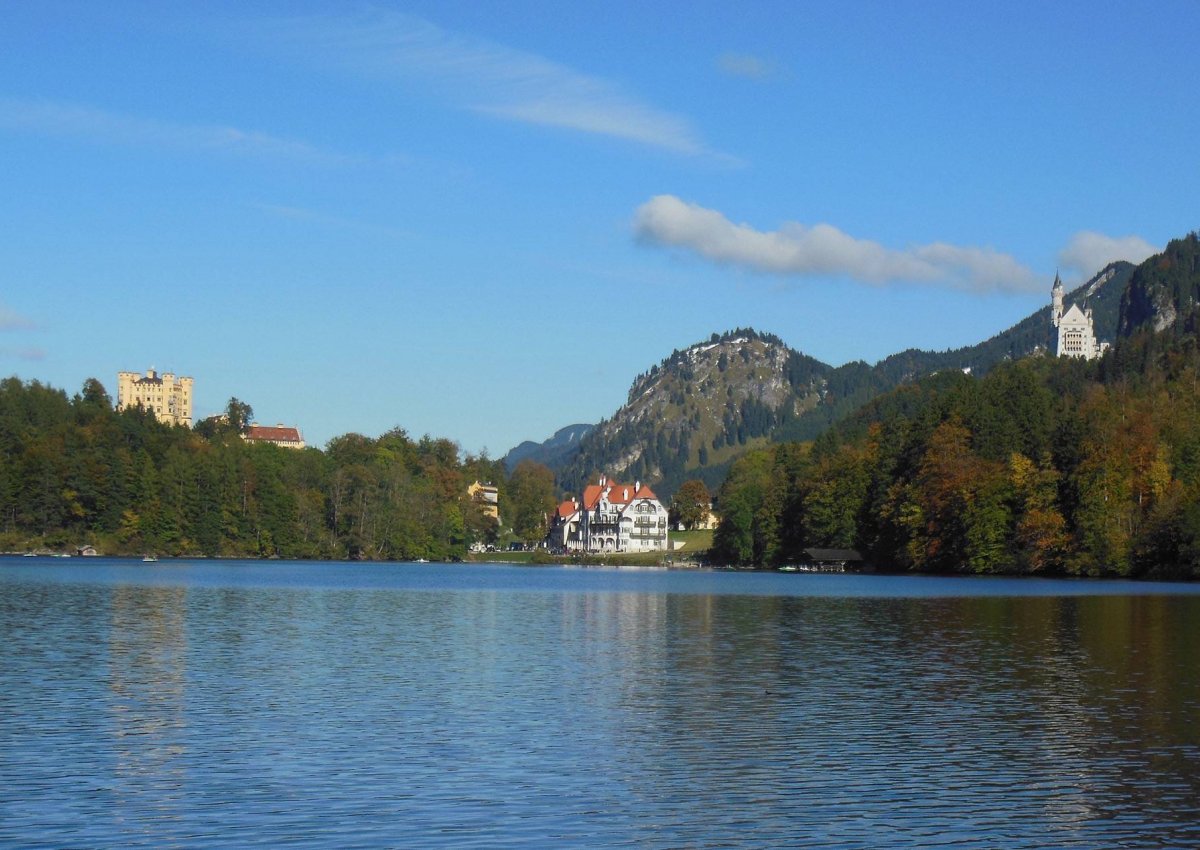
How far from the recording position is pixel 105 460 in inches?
7023

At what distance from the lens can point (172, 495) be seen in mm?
178875

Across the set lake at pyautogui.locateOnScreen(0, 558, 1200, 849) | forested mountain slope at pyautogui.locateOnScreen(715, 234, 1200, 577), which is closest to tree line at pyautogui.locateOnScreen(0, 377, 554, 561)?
forested mountain slope at pyautogui.locateOnScreen(715, 234, 1200, 577)

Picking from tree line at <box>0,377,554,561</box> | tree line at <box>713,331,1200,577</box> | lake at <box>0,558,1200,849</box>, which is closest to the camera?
lake at <box>0,558,1200,849</box>

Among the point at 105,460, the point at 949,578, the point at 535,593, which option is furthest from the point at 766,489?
the point at 535,593

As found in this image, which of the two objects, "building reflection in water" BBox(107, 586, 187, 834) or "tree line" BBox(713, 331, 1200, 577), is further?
"tree line" BBox(713, 331, 1200, 577)

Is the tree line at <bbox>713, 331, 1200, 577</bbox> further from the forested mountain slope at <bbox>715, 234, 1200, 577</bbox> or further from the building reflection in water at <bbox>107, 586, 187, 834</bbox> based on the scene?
the building reflection in water at <bbox>107, 586, 187, 834</bbox>

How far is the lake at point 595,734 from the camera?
819 inches

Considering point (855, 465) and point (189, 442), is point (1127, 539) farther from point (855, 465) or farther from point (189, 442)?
A: point (189, 442)

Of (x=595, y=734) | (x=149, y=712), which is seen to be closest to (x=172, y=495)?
(x=149, y=712)

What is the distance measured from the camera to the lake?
68.2 feet

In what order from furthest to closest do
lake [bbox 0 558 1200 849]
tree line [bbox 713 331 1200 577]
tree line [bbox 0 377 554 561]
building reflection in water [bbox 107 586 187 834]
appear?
tree line [bbox 0 377 554 561], tree line [bbox 713 331 1200 577], building reflection in water [bbox 107 586 187 834], lake [bbox 0 558 1200 849]

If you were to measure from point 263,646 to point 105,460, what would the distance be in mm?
139388

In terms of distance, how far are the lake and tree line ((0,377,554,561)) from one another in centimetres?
12133

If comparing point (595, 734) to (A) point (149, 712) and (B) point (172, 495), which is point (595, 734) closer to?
(A) point (149, 712)
